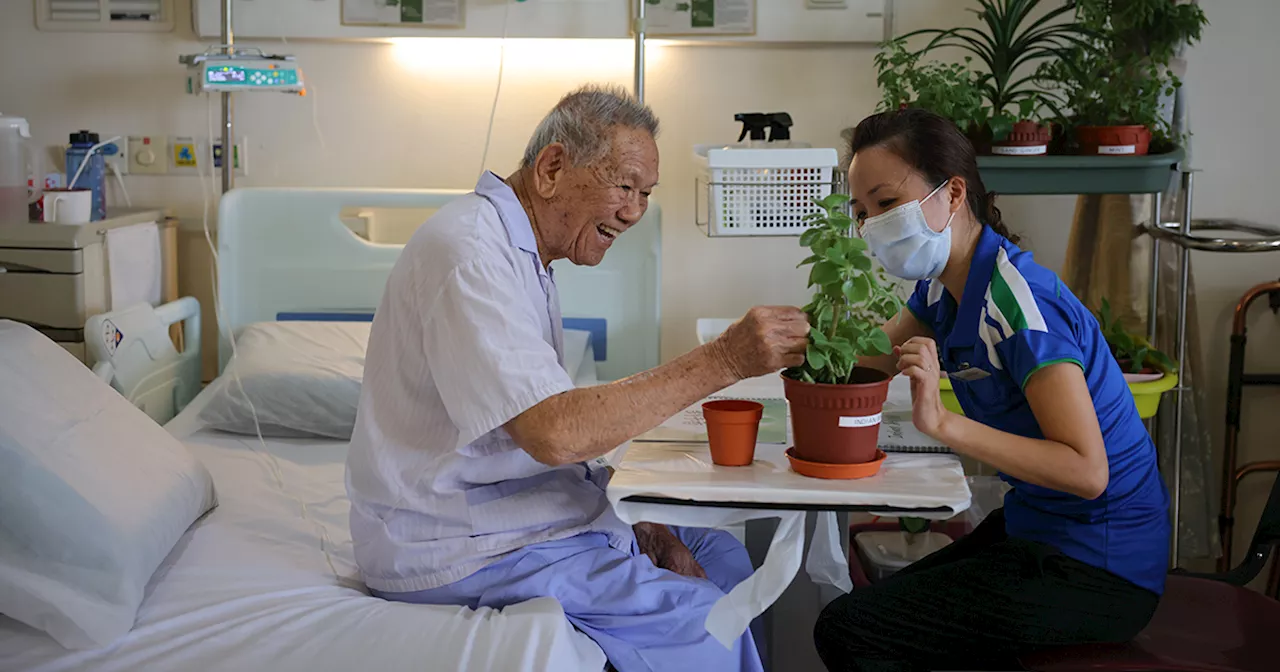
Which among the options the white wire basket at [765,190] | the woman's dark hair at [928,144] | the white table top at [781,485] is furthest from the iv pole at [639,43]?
the white table top at [781,485]

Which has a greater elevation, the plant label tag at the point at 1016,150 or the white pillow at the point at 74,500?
the plant label tag at the point at 1016,150

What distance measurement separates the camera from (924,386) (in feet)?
4.70

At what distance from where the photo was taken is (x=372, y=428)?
1.60 metres

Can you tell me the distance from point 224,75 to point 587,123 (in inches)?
57.3

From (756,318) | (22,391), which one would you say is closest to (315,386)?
(22,391)

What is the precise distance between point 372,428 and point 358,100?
1727 mm

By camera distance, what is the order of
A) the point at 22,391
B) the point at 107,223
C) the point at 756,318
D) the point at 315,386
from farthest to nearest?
1. the point at 107,223
2. the point at 315,386
3. the point at 22,391
4. the point at 756,318

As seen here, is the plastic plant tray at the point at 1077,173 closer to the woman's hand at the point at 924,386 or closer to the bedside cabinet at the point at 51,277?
the woman's hand at the point at 924,386

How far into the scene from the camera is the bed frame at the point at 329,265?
296 centimetres

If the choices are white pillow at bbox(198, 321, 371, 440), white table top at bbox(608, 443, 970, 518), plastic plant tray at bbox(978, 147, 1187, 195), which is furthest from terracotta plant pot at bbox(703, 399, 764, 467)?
white pillow at bbox(198, 321, 371, 440)

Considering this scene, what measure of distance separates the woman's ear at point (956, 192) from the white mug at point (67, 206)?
79.3 inches

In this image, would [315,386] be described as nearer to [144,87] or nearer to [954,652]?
[144,87]

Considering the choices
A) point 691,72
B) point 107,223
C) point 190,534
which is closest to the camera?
point 190,534

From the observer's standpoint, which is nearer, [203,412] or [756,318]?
[756,318]
